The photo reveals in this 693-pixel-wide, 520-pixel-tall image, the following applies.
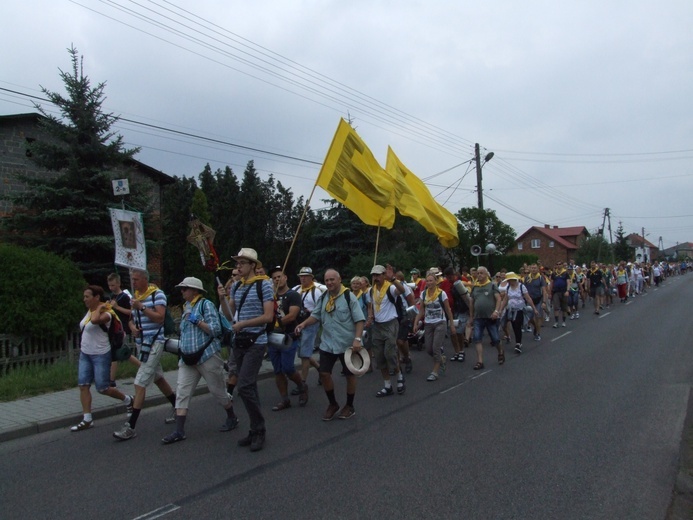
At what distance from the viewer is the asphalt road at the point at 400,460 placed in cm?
424

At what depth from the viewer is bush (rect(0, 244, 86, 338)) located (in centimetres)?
976

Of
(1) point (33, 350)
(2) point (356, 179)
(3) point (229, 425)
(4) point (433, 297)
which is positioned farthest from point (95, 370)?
(4) point (433, 297)

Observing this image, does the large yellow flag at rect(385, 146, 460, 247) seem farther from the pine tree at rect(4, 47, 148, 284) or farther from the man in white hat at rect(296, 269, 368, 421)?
the pine tree at rect(4, 47, 148, 284)

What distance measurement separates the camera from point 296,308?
6945 mm

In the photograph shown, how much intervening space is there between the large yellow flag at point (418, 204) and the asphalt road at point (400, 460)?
3.43 m

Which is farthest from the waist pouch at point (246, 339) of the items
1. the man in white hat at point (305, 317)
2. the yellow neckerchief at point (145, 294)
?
the man in white hat at point (305, 317)

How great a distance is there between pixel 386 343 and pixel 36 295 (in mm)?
6590

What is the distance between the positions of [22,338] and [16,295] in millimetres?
830

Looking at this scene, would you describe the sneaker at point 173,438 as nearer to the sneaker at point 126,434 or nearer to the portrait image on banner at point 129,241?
the sneaker at point 126,434

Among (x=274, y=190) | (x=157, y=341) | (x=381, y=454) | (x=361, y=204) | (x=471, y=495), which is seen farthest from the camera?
(x=274, y=190)

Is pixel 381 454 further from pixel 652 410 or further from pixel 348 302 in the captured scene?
pixel 652 410

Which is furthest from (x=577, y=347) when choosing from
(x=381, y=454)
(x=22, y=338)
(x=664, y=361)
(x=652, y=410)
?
(x=22, y=338)

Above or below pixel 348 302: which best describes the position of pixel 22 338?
below

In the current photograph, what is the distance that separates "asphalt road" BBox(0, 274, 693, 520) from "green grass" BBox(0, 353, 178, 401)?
73.4 inches
